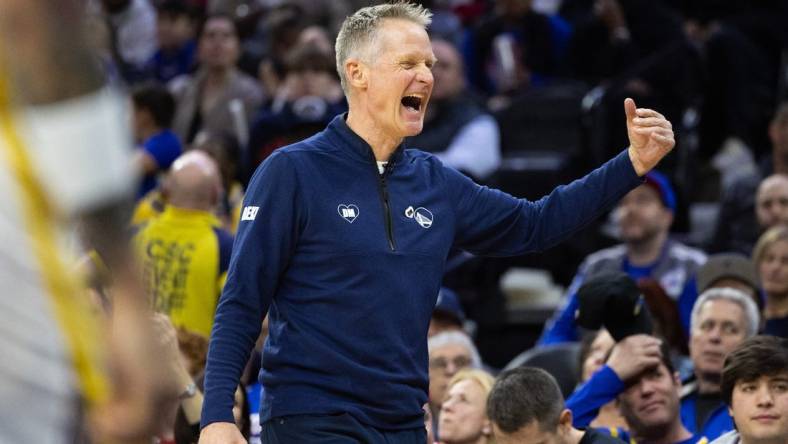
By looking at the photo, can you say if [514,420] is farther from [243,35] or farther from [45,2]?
[243,35]

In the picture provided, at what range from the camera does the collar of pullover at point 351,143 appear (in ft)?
14.2

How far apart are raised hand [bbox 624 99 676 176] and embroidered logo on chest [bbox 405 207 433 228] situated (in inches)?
26.5

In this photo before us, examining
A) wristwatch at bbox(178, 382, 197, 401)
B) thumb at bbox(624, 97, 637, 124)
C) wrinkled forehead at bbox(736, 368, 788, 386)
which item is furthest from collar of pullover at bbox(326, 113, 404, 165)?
wrinkled forehead at bbox(736, 368, 788, 386)

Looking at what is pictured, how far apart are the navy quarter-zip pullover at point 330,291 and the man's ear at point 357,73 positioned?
7.1 inches

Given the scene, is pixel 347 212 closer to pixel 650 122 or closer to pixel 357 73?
pixel 357 73

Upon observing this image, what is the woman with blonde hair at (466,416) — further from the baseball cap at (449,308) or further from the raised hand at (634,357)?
the baseball cap at (449,308)

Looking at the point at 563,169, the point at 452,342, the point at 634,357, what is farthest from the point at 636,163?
the point at 563,169

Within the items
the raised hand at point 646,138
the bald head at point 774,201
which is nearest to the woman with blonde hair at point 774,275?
the bald head at point 774,201

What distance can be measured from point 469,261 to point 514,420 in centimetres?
441

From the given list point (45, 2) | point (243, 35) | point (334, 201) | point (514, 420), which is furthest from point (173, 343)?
point (243, 35)

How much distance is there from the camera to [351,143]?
433cm

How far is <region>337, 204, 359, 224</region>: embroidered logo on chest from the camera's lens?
4176 mm

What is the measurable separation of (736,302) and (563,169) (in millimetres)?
4158

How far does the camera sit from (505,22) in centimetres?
1244
